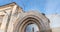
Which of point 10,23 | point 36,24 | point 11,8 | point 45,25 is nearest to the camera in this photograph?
point 45,25

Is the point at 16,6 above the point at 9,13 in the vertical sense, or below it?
above

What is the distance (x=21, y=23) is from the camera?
363 centimetres

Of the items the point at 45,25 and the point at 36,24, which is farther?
the point at 36,24

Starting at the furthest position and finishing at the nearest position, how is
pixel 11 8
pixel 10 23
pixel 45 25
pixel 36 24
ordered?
pixel 11 8, pixel 10 23, pixel 36 24, pixel 45 25

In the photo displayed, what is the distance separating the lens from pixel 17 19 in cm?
374

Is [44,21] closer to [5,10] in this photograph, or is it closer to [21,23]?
[21,23]

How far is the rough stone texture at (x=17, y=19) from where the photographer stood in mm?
3367

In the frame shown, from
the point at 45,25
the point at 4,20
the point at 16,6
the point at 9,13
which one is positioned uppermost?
the point at 16,6

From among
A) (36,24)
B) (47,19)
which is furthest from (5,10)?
(47,19)

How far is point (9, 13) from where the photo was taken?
4184 mm

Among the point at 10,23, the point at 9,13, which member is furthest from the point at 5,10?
the point at 10,23

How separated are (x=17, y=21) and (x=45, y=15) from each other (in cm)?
89

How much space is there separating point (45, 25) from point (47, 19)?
8.2 inches

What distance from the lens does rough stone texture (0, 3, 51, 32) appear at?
133 inches
